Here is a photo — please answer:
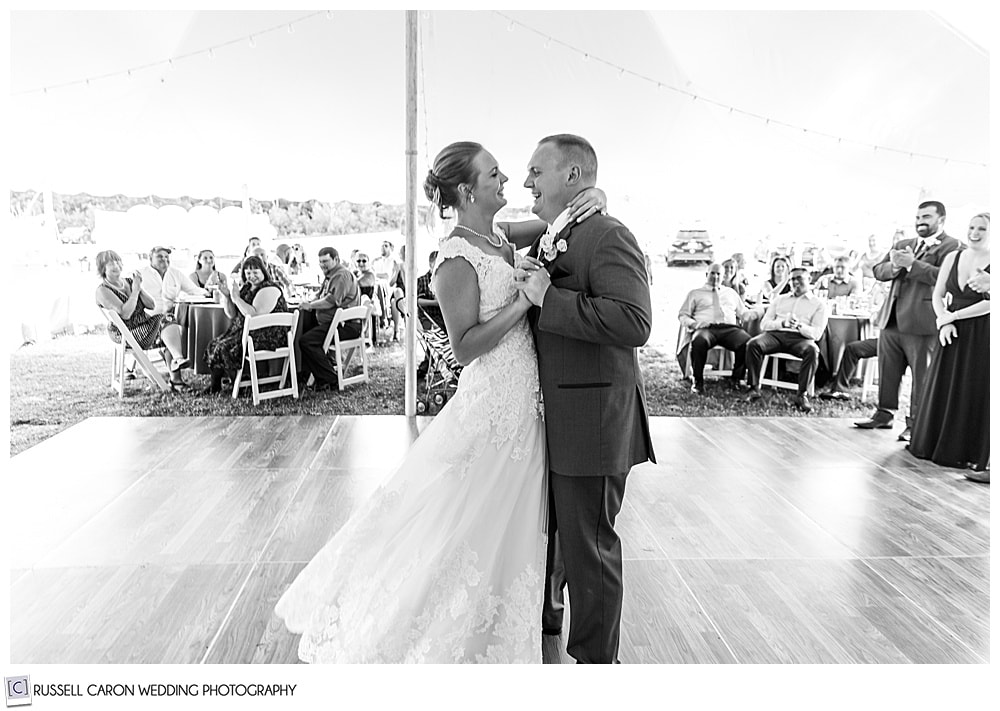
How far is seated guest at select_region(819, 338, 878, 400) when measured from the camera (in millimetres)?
6641

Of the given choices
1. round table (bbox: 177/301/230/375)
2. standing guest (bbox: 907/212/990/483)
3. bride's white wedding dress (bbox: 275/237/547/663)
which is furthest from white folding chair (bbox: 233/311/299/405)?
standing guest (bbox: 907/212/990/483)

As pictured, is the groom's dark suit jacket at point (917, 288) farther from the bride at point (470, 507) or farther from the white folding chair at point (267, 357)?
the white folding chair at point (267, 357)

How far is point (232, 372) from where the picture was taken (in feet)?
21.2

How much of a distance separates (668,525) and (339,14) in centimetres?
645

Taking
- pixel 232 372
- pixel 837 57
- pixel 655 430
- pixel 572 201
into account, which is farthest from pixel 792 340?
pixel 572 201

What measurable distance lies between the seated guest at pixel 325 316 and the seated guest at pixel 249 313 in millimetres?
271

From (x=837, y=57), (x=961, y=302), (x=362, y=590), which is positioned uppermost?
(x=837, y=57)

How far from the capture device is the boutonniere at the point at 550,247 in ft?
6.35

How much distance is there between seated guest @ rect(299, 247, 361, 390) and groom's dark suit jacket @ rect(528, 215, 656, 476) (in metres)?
4.94

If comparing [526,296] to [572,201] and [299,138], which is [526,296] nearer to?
[572,201]


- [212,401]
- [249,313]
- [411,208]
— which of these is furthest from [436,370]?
[212,401]

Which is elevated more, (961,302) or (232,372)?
(961,302)
